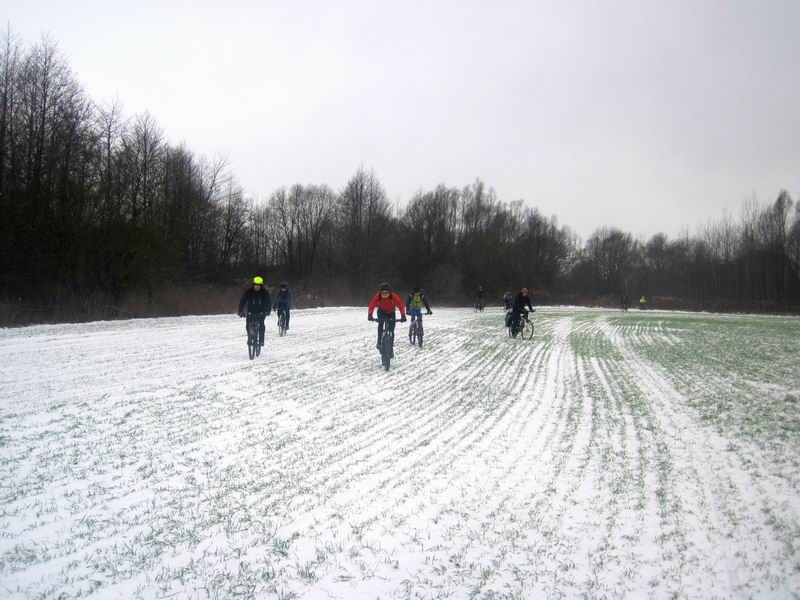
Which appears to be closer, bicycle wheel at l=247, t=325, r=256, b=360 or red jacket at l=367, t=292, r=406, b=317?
red jacket at l=367, t=292, r=406, b=317

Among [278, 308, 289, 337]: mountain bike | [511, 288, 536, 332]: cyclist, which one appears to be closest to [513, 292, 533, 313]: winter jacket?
[511, 288, 536, 332]: cyclist

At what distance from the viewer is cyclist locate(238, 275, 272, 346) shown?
12914 millimetres

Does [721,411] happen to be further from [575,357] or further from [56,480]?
[56,480]

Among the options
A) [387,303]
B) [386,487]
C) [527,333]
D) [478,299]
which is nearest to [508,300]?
[527,333]

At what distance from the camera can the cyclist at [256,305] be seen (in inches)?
508

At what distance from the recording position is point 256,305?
13086 millimetres

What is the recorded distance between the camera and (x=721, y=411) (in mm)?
8273

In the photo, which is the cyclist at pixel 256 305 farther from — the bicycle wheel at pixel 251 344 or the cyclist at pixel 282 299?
the cyclist at pixel 282 299

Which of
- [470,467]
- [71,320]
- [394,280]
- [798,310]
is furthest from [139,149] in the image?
[798,310]

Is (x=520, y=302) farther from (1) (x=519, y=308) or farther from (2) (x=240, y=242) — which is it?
(2) (x=240, y=242)

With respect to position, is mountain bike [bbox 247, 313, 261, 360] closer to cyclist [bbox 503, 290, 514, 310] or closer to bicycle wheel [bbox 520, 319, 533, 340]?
bicycle wheel [bbox 520, 319, 533, 340]

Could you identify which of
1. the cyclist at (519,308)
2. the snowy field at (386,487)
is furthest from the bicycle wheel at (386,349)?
the cyclist at (519,308)

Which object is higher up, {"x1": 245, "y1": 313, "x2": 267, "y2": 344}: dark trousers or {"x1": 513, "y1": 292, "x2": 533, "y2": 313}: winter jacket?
{"x1": 513, "y1": 292, "x2": 533, "y2": 313}: winter jacket

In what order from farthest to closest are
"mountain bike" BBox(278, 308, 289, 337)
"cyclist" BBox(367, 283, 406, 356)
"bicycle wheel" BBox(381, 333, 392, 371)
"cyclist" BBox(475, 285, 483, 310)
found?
"cyclist" BBox(475, 285, 483, 310) < "mountain bike" BBox(278, 308, 289, 337) < "cyclist" BBox(367, 283, 406, 356) < "bicycle wheel" BBox(381, 333, 392, 371)
